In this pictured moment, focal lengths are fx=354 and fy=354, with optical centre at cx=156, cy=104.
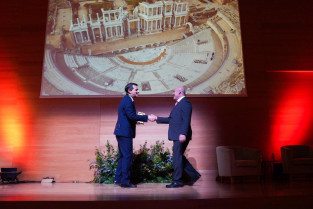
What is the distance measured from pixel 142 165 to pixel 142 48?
2088mm

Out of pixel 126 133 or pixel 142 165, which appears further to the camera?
pixel 142 165

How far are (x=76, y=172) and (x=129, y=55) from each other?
224 cm

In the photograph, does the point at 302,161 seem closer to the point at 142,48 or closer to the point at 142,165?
the point at 142,165

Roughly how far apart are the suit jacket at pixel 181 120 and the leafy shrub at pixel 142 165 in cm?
122

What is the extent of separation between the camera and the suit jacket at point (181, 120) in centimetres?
465

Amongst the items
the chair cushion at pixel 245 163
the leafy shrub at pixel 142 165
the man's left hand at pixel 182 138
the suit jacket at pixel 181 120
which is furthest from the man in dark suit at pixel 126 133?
the chair cushion at pixel 245 163

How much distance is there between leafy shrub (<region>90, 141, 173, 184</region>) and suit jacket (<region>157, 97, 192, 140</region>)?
1.22 metres

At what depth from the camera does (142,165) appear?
572 cm

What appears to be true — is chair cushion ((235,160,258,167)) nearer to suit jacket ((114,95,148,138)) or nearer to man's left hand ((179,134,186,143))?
man's left hand ((179,134,186,143))

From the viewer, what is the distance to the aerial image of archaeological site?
6176 millimetres

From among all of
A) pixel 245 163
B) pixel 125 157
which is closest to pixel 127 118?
pixel 125 157

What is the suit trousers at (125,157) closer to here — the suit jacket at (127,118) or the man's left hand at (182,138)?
the suit jacket at (127,118)

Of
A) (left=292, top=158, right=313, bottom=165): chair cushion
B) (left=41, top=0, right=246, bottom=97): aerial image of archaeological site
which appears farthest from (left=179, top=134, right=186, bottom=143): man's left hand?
(left=292, top=158, right=313, bottom=165): chair cushion

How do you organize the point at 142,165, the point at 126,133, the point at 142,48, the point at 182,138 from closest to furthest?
the point at 182,138 < the point at 126,133 < the point at 142,165 < the point at 142,48
